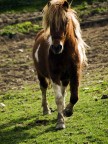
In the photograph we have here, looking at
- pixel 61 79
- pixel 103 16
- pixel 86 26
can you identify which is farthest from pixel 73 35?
pixel 103 16

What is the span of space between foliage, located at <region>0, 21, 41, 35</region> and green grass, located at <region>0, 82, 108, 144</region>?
13.7m

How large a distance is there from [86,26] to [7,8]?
9624 mm

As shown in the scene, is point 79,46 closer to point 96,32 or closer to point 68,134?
point 68,134

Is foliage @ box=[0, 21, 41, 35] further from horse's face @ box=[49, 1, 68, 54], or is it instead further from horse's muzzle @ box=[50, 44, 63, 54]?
horse's muzzle @ box=[50, 44, 63, 54]

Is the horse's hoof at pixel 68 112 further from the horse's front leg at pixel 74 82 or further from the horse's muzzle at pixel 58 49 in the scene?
the horse's muzzle at pixel 58 49

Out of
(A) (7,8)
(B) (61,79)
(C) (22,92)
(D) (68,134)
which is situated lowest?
(A) (7,8)

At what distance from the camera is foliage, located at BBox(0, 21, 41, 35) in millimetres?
26794

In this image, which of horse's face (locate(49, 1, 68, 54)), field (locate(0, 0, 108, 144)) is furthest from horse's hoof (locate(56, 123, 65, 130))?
horse's face (locate(49, 1, 68, 54))

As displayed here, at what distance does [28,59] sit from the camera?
19.7 metres

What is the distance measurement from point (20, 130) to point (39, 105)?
2.47 m

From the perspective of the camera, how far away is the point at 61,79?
969 cm

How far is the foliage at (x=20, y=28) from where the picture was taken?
26794 millimetres

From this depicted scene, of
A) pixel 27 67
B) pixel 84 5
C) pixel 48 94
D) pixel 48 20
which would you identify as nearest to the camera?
pixel 48 20

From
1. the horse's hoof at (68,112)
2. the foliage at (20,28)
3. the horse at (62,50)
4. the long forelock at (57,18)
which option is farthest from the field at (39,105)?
the foliage at (20,28)
